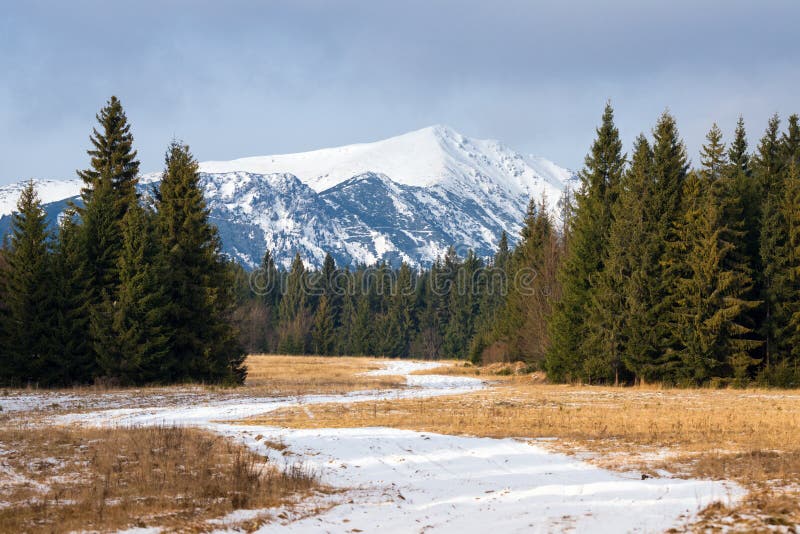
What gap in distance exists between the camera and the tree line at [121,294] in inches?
1406

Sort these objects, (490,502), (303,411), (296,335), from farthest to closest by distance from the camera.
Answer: (296,335) < (303,411) < (490,502)

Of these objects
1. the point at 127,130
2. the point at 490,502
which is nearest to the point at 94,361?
the point at 127,130

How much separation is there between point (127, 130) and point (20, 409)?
24.8 meters

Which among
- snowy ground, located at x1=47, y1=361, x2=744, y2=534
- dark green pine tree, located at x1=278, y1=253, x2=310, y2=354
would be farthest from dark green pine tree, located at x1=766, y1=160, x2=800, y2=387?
dark green pine tree, located at x1=278, y1=253, x2=310, y2=354

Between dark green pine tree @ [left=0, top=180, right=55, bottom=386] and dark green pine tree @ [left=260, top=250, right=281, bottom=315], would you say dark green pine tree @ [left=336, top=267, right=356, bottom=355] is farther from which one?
dark green pine tree @ [left=0, top=180, right=55, bottom=386]

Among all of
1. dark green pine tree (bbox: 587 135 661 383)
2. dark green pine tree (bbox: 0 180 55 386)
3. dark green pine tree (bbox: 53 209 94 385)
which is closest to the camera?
dark green pine tree (bbox: 0 180 55 386)

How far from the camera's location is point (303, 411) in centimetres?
2439

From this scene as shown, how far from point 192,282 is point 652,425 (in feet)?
92.9

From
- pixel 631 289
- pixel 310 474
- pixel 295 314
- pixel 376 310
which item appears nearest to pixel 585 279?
pixel 631 289

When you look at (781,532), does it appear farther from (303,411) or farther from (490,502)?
(303,411)

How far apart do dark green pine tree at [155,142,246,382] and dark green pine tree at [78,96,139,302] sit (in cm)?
262

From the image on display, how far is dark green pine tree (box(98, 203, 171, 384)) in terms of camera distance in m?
35.7

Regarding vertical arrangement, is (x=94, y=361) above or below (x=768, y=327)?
below

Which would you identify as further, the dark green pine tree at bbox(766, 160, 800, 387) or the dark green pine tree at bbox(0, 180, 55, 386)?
the dark green pine tree at bbox(766, 160, 800, 387)
